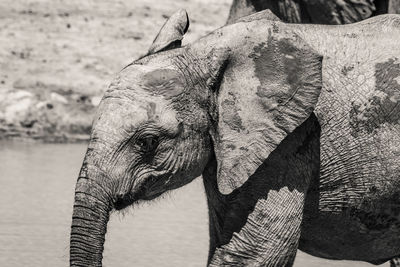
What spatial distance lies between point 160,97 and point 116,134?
0.25 m

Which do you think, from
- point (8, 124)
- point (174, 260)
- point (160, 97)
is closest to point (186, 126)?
point (160, 97)

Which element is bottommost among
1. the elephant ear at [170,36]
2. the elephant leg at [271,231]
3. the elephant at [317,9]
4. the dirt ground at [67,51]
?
the elephant leg at [271,231]

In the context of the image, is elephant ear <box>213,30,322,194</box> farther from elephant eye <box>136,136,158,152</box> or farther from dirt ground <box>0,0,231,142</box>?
dirt ground <box>0,0,231,142</box>

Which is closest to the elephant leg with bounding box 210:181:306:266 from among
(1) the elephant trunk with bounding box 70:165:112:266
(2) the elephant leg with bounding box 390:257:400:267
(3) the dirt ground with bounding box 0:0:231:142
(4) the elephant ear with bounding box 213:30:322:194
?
(4) the elephant ear with bounding box 213:30:322:194

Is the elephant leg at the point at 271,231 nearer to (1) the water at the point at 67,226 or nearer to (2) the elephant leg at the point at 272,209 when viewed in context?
(2) the elephant leg at the point at 272,209

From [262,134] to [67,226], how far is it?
3634mm

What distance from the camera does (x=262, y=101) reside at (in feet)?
15.6

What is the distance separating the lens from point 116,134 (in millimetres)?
4527

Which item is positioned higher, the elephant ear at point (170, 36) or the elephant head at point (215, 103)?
the elephant ear at point (170, 36)

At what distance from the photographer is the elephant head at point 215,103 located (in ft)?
15.2

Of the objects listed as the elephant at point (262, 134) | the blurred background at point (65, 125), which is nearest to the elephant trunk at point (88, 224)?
the elephant at point (262, 134)

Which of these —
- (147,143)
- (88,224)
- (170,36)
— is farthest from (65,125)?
(88,224)

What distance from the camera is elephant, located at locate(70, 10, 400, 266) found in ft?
15.2

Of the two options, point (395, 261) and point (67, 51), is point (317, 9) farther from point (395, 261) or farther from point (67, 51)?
point (67, 51)
